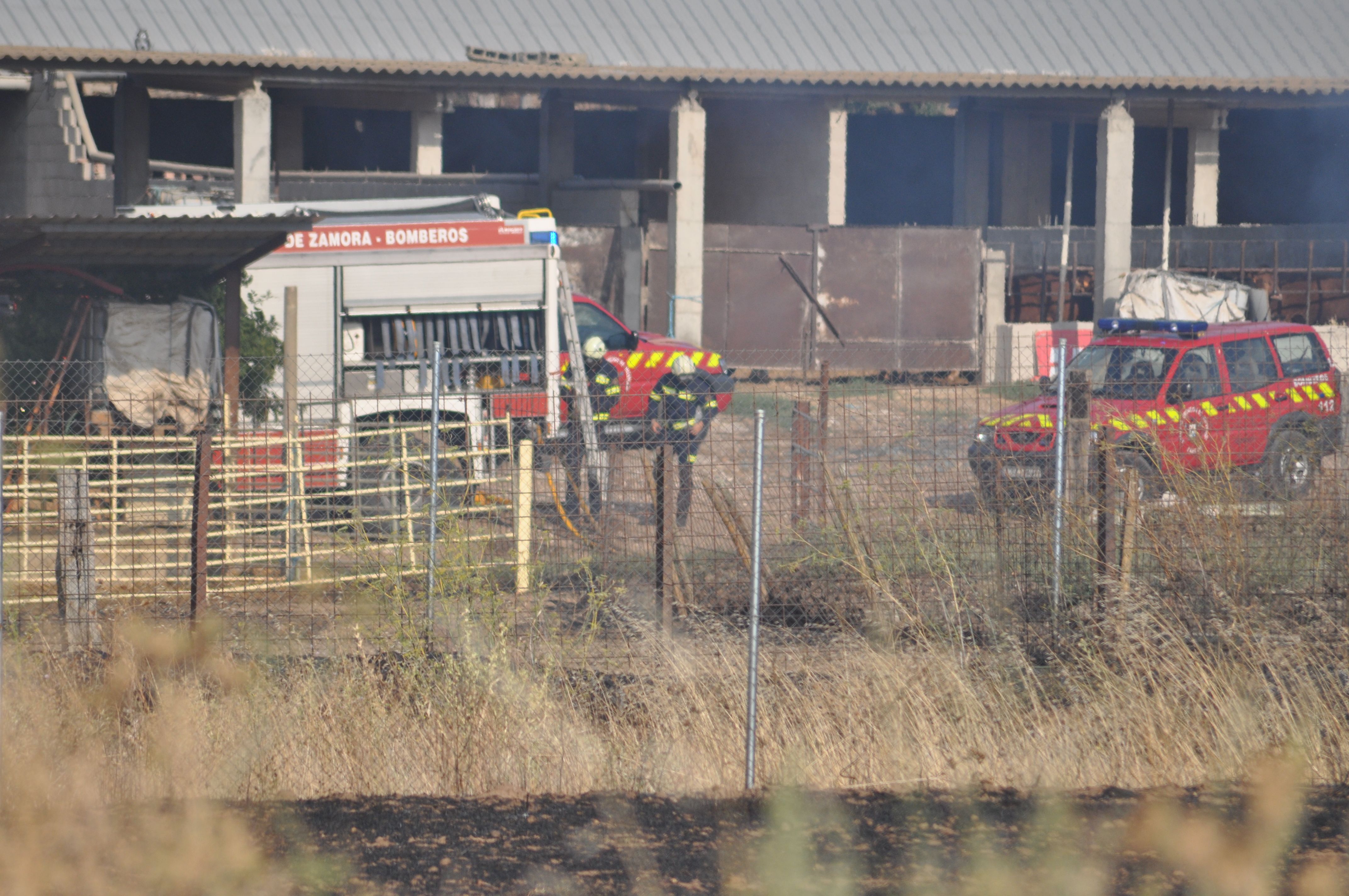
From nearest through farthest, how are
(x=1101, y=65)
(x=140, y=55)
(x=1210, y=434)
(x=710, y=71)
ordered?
(x=1210, y=434), (x=140, y=55), (x=710, y=71), (x=1101, y=65)

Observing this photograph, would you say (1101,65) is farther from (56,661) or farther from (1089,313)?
(56,661)

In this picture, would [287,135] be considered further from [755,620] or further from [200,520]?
[755,620]

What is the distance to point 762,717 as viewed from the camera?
20.2 ft

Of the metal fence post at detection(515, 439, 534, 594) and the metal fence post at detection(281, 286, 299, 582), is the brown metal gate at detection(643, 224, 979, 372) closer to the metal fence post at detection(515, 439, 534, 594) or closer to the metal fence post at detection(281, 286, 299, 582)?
the metal fence post at detection(281, 286, 299, 582)

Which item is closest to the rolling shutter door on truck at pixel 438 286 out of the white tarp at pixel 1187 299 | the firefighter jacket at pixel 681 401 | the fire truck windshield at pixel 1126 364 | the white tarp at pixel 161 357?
the white tarp at pixel 161 357

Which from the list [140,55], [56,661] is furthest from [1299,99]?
[56,661]

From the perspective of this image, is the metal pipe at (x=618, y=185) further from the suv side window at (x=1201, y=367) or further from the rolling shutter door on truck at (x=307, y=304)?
the suv side window at (x=1201, y=367)

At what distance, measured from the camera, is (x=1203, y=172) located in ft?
81.7

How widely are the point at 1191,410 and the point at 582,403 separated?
17.1ft

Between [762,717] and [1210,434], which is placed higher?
[1210,434]

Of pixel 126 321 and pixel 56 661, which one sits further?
pixel 126 321

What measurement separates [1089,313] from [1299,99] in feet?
15.7

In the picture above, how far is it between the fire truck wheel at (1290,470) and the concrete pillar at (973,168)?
17.2m

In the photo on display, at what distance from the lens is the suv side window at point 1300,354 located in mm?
12781
